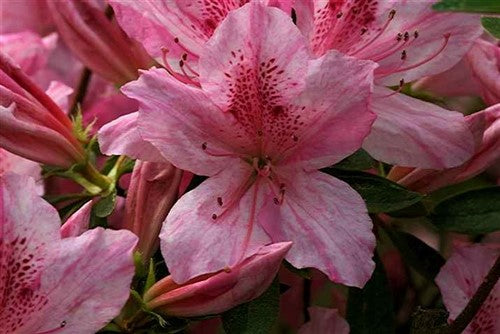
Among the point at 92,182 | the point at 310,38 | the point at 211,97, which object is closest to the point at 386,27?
the point at 310,38

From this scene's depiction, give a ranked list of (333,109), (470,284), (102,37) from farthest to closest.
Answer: (102,37), (470,284), (333,109)

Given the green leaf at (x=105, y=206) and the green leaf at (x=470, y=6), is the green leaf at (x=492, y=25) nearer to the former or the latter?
the green leaf at (x=470, y=6)

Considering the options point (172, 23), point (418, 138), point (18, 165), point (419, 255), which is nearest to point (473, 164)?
point (418, 138)

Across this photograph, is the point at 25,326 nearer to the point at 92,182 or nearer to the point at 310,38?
the point at 92,182

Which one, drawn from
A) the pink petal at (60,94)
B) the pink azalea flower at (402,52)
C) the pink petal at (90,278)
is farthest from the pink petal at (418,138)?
the pink petal at (60,94)

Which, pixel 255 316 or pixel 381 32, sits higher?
pixel 381 32

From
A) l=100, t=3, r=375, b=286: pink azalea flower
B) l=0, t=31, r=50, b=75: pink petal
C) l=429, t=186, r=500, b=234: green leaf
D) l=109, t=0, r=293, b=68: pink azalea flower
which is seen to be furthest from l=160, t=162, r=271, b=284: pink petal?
l=0, t=31, r=50, b=75: pink petal

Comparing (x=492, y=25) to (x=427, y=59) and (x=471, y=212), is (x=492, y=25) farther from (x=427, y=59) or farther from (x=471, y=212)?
(x=471, y=212)
